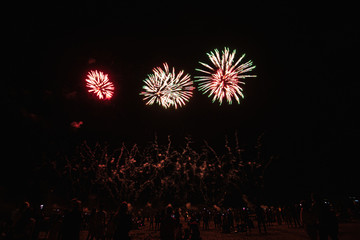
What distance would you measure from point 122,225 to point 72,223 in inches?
55.7

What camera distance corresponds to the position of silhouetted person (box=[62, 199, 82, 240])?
5266 millimetres

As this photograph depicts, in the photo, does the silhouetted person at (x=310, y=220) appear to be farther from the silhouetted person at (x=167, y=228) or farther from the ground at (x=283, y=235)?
the silhouetted person at (x=167, y=228)

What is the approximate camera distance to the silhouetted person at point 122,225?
4980mm

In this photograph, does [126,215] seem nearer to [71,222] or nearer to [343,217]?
[71,222]

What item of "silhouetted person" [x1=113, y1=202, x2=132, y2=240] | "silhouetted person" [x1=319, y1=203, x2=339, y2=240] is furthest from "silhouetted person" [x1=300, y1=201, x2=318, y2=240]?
"silhouetted person" [x1=113, y1=202, x2=132, y2=240]

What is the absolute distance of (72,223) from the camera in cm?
539

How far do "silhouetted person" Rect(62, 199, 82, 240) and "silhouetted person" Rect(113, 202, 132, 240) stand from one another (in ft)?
3.54

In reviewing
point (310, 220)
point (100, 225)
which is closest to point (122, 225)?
point (100, 225)

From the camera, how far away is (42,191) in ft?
109

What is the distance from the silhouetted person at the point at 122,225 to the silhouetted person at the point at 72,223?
108 cm

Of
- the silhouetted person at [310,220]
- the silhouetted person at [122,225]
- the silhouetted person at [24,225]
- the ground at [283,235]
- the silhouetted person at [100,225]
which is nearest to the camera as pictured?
the silhouetted person at [122,225]

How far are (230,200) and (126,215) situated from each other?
88.4 meters

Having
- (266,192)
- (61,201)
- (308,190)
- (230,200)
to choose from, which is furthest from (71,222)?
(230,200)

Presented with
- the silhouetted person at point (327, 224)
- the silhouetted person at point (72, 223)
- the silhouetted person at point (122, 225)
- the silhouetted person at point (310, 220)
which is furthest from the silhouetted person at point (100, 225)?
the silhouetted person at point (327, 224)
